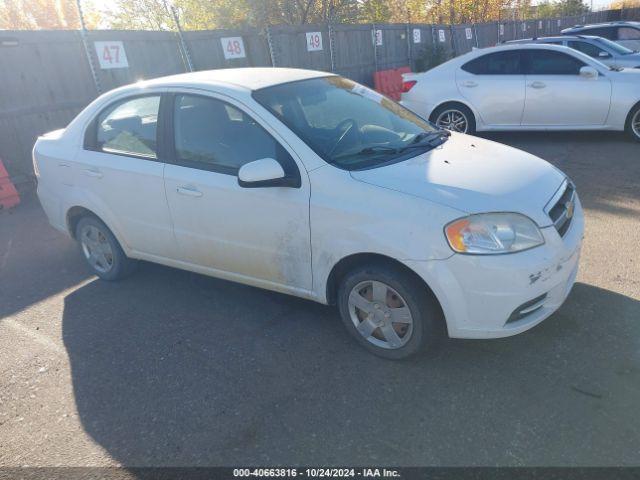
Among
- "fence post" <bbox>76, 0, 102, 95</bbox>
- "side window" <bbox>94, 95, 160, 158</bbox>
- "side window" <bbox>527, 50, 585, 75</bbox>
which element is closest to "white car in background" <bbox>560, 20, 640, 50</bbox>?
"side window" <bbox>527, 50, 585, 75</bbox>

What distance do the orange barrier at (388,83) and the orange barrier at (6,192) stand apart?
955 cm

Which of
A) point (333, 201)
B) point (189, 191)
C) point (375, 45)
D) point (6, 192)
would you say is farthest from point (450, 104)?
point (375, 45)

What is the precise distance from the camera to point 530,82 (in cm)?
816

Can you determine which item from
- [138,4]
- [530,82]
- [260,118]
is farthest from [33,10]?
[260,118]

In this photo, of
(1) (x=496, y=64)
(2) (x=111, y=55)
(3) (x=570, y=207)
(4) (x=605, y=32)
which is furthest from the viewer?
(4) (x=605, y=32)

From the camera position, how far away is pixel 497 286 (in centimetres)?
275

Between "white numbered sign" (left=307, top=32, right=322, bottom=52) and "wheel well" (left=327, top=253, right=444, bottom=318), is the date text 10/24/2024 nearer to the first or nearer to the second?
"wheel well" (left=327, top=253, right=444, bottom=318)

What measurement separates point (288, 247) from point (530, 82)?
6471mm

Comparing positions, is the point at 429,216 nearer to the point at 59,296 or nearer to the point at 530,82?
the point at 59,296

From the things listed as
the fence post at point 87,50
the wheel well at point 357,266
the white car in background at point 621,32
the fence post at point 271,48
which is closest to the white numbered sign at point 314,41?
the fence post at point 271,48

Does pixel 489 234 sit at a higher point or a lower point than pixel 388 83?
higher

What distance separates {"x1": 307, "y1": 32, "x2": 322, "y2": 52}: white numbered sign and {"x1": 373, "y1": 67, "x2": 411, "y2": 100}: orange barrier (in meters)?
1.89

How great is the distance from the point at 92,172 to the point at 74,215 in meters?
0.64

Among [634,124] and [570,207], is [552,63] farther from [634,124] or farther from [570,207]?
[570,207]
